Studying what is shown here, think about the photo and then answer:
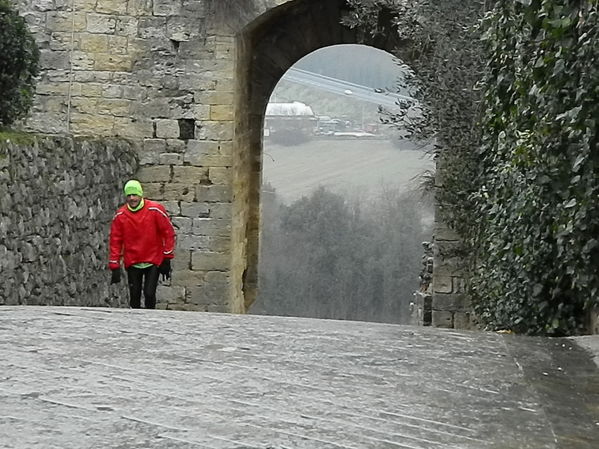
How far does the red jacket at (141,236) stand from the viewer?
7668mm

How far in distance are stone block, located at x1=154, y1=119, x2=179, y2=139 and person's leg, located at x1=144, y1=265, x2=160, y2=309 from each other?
8.71 feet

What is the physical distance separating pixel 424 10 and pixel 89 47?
3669 mm

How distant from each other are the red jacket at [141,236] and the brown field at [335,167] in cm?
605

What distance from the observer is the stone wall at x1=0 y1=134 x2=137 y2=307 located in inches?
267

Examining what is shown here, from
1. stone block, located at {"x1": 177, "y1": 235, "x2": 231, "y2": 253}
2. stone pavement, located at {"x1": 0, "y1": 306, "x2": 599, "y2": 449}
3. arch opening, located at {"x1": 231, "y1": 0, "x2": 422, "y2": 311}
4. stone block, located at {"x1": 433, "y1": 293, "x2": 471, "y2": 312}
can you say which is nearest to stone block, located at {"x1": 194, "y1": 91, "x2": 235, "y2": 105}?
arch opening, located at {"x1": 231, "y1": 0, "x2": 422, "y2": 311}

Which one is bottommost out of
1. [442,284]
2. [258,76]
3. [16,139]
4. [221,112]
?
[442,284]

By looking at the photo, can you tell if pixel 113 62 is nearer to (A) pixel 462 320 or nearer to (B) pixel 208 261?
(B) pixel 208 261

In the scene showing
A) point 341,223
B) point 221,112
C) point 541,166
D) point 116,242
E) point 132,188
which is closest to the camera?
point 541,166

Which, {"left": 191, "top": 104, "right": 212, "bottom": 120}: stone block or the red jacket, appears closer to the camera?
the red jacket

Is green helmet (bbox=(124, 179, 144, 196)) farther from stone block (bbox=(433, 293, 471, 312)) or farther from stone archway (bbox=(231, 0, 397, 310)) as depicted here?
stone block (bbox=(433, 293, 471, 312))

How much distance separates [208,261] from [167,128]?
4.37 feet

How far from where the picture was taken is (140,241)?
7.75m

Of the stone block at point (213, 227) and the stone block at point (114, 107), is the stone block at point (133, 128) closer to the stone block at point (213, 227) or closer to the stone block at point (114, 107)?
the stone block at point (114, 107)

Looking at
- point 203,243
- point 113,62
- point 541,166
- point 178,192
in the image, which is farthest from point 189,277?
point 541,166
